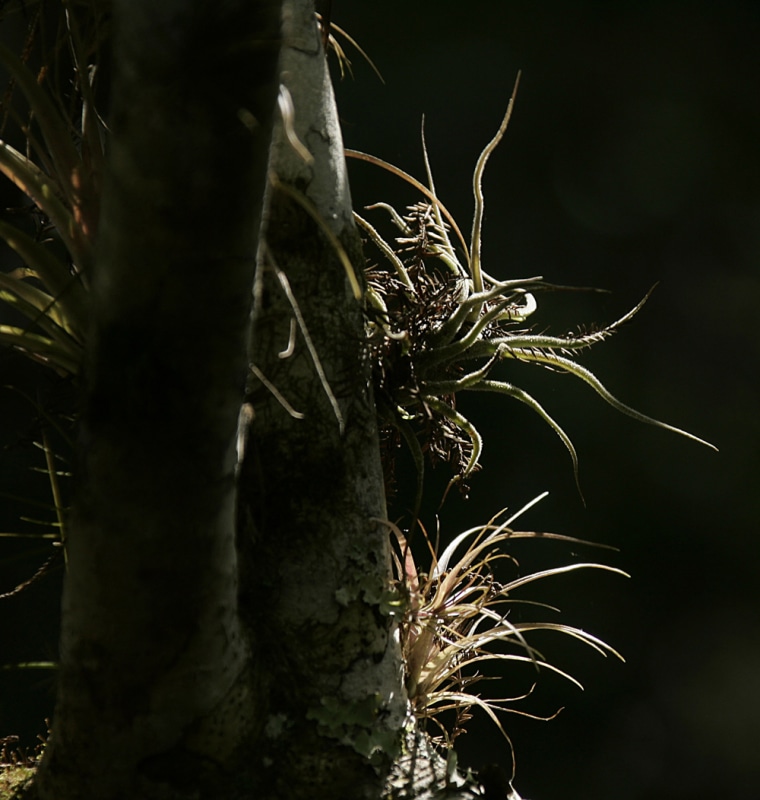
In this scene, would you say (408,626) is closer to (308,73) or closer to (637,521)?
(308,73)

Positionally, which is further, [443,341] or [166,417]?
[443,341]

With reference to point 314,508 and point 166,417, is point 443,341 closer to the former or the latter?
point 314,508

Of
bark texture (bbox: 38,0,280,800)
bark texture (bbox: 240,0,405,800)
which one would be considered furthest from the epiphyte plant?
bark texture (bbox: 38,0,280,800)

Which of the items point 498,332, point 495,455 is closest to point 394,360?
point 498,332

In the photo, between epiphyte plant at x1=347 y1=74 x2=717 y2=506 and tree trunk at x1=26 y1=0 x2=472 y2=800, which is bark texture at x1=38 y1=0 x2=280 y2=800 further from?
epiphyte plant at x1=347 y1=74 x2=717 y2=506

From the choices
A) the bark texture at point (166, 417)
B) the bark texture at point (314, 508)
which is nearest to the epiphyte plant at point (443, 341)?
the bark texture at point (314, 508)

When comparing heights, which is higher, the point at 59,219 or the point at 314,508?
the point at 59,219

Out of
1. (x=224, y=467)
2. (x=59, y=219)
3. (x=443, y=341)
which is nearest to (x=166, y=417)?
(x=224, y=467)
